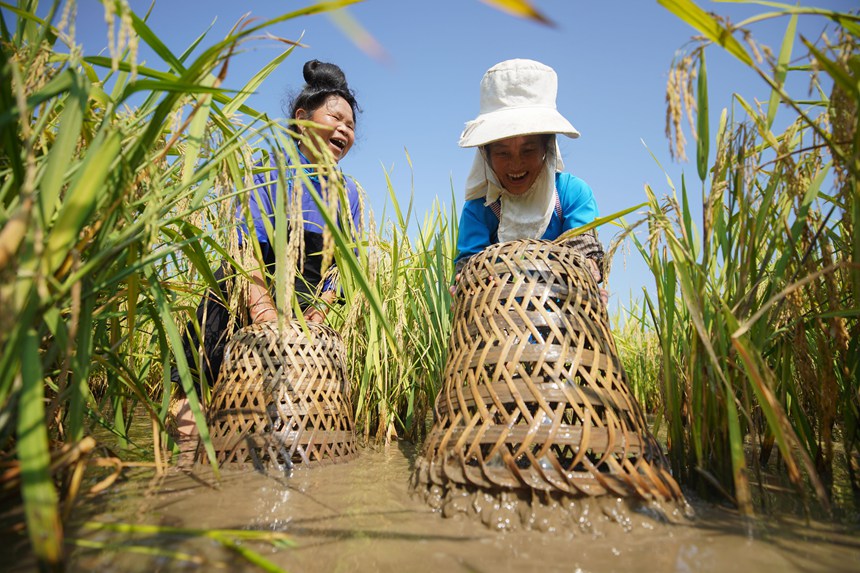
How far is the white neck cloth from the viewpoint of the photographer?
7.17 ft

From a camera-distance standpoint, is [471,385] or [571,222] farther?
[571,222]

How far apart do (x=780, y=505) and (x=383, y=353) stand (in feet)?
4.40

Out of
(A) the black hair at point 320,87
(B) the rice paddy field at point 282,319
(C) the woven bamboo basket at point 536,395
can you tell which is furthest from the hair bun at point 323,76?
(C) the woven bamboo basket at point 536,395

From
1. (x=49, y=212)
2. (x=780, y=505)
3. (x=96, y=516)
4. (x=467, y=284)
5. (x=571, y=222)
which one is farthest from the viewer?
(x=571, y=222)

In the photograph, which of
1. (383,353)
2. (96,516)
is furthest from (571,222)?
(96,516)

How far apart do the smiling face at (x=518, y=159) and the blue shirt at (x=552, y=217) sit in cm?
20

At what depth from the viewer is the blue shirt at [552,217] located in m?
2.28

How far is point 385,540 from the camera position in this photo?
89 centimetres

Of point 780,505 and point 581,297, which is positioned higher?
point 581,297

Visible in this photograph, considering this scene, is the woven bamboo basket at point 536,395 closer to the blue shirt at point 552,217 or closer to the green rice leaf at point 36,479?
the green rice leaf at point 36,479

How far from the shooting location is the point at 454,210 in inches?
96.0

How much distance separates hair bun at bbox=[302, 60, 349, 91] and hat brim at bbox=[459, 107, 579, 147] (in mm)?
1132

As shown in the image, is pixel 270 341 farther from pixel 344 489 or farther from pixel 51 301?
pixel 51 301

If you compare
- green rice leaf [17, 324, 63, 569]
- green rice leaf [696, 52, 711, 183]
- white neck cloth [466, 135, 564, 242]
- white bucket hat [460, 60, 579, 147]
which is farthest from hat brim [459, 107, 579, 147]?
green rice leaf [17, 324, 63, 569]
